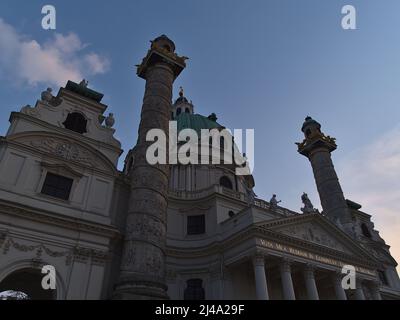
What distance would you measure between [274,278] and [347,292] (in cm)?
527

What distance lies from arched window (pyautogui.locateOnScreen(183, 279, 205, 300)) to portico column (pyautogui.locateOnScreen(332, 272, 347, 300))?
848 centimetres

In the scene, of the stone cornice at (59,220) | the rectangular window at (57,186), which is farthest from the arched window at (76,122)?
the stone cornice at (59,220)

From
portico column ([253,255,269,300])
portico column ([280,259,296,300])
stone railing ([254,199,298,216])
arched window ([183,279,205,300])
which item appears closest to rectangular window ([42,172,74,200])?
arched window ([183,279,205,300])

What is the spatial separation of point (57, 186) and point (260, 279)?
1219cm

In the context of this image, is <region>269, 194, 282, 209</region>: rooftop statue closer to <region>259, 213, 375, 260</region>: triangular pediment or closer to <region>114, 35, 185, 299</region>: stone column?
<region>259, 213, 375, 260</region>: triangular pediment

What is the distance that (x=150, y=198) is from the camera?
14.2m

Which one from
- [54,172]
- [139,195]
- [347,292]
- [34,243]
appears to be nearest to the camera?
[139,195]

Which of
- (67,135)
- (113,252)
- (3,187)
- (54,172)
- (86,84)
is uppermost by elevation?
(86,84)

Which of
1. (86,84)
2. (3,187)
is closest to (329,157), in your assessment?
(86,84)

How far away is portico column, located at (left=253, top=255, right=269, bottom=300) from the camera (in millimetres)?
17500

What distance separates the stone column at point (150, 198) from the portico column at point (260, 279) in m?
6.87

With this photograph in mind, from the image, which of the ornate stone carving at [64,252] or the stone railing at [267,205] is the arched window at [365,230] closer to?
the stone railing at [267,205]

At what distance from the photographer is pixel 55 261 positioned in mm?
16328
